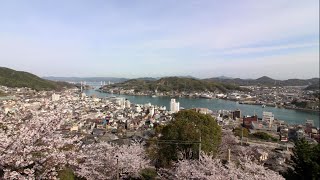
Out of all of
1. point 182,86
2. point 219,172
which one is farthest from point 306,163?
point 182,86

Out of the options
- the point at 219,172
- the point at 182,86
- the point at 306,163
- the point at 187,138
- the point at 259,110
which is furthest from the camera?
the point at 182,86

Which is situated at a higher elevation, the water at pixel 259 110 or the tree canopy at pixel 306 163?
the tree canopy at pixel 306 163

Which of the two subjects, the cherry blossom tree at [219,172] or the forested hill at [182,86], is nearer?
the cherry blossom tree at [219,172]

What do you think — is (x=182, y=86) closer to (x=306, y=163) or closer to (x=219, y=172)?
(x=306, y=163)

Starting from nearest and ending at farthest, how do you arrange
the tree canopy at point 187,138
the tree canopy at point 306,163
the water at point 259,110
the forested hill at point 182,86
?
the tree canopy at point 306,163 < the tree canopy at point 187,138 < the water at point 259,110 < the forested hill at point 182,86

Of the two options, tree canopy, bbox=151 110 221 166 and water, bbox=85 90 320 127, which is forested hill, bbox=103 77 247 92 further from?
tree canopy, bbox=151 110 221 166

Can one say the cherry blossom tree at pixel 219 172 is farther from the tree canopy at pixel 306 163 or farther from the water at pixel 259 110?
the water at pixel 259 110

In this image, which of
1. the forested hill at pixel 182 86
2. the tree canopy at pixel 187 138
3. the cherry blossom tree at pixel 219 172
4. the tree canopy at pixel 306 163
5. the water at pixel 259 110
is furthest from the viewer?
the forested hill at pixel 182 86

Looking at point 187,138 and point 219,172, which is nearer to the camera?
point 219,172

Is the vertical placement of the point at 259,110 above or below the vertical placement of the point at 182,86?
below

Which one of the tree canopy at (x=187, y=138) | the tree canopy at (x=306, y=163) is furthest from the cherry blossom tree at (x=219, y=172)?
the tree canopy at (x=187, y=138)

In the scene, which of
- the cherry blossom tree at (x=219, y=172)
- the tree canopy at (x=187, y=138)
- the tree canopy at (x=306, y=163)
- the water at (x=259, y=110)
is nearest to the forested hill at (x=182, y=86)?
the water at (x=259, y=110)

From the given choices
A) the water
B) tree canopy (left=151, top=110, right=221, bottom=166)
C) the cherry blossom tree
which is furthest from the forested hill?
the cherry blossom tree
